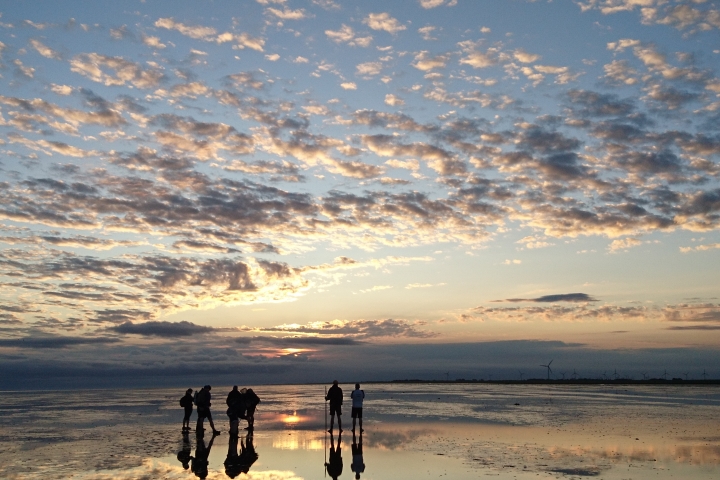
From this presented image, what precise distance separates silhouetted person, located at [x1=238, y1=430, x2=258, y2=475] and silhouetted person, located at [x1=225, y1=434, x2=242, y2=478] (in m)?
0.14

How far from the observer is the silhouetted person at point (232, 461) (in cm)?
1868

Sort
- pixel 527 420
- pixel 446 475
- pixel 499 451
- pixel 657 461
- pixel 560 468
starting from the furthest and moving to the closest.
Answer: pixel 527 420
pixel 499 451
pixel 657 461
pixel 560 468
pixel 446 475

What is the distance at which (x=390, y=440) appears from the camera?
86.0 ft

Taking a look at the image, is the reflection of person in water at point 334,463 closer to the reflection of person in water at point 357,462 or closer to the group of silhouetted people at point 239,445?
the group of silhouetted people at point 239,445

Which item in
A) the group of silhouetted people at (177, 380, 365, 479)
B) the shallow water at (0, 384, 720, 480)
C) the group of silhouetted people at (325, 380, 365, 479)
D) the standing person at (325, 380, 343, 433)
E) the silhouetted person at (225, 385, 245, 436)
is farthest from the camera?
the standing person at (325, 380, 343, 433)

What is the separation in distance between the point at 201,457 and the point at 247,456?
1.65 meters

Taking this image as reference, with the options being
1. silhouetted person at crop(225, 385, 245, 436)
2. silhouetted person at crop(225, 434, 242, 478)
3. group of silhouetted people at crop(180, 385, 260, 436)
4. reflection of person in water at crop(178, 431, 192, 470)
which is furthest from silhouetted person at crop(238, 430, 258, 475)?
reflection of person in water at crop(178, 431, 192, 470)

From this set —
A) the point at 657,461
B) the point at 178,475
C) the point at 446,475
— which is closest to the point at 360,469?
the point at 446,475

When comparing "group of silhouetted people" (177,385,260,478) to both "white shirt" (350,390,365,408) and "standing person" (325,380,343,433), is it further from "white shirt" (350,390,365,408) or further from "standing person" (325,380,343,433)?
"white shirt" (350,390,365,408)

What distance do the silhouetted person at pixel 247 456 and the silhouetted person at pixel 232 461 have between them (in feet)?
0.45

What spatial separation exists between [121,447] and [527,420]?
2345cm

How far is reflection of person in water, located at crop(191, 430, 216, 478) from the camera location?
18.8m

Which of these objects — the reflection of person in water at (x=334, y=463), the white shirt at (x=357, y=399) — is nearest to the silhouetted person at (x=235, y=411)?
the reflection of person in water at (x=334, y=463)

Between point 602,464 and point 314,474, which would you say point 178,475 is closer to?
point 314,474
